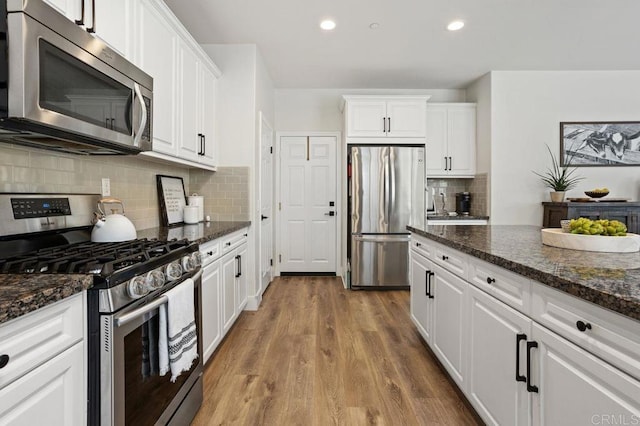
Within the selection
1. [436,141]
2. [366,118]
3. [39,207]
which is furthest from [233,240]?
[436,141]

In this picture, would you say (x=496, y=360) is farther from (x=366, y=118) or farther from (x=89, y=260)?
(x=366, y=118)

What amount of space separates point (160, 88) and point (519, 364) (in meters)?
2.38

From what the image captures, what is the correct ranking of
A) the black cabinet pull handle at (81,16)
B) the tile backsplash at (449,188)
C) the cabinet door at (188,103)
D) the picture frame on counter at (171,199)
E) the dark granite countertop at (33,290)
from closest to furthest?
the dark granite countertop at (33,290) < the black cabinet pull handle at (81,16) < the cabinet door at (188,103) < the picture frame on counter at (171,199) < the tile backsplash at (449,188)

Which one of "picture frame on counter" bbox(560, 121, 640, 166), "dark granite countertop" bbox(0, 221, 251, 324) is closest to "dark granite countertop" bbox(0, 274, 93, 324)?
"dark granite countertop" bbox(0, 221, 251, 324)

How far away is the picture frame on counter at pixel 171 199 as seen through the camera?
2.65 meters

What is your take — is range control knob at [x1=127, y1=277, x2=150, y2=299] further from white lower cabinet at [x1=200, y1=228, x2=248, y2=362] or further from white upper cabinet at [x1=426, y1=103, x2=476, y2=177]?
white upper cabinet at [x1=426, y1=103, x2=476, y2=177]

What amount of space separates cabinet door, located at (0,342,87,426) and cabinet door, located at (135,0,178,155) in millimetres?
1398

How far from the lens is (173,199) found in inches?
110

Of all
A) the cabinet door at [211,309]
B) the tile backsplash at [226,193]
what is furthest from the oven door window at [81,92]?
the tile backsplash at [226,193]

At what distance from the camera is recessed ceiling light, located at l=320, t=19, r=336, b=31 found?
286cm

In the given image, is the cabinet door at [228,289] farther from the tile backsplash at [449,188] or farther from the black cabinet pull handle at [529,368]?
the tile backsplash at [449,188]

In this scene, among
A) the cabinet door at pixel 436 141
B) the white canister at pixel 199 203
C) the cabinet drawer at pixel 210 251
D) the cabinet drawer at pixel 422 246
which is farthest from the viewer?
the cabinet door at pixel 436 141

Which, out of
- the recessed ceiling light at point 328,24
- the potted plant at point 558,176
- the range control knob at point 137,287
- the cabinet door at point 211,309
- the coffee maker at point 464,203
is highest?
the recessed ceiling light at point 328,24

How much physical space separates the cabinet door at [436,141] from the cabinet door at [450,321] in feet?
8.56
